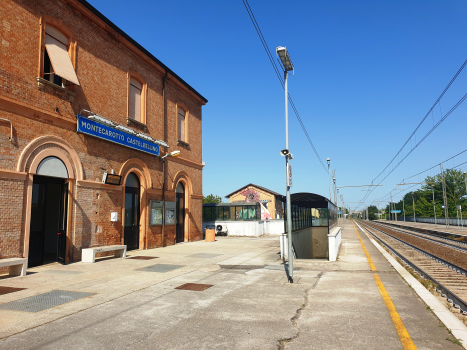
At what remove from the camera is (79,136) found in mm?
12969

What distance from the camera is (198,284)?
27.9 feet

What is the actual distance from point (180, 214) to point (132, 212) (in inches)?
200

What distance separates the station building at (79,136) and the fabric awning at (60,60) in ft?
0.14

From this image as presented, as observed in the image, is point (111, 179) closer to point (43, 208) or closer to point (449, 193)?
point (43, 208)

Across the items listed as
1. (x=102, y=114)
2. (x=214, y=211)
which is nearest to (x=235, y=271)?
(x=102, y=114)

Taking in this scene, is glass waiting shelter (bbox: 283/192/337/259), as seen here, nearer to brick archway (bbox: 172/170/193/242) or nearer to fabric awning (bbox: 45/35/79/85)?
brick archway (bbox: 172/170/193/242)

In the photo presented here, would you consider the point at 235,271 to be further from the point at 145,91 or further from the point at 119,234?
the point at 145,91

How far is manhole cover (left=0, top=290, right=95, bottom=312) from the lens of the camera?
20.7 ft

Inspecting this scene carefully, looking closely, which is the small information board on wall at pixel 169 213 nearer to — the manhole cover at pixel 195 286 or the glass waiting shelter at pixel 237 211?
the glass waiting shelter at pixel 237 211

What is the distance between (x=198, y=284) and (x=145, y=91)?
472 inches

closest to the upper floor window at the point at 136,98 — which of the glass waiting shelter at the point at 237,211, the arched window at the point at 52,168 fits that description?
the arched window at the point at 52,168

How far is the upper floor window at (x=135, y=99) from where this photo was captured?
54.3 ft

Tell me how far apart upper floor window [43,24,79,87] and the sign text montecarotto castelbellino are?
4.92 feet

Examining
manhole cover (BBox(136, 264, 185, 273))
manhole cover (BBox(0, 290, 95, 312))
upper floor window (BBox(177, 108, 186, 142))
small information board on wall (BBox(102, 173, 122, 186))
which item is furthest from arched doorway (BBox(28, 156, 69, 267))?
upper floor window (BBox(177, 108, 186, 142))
